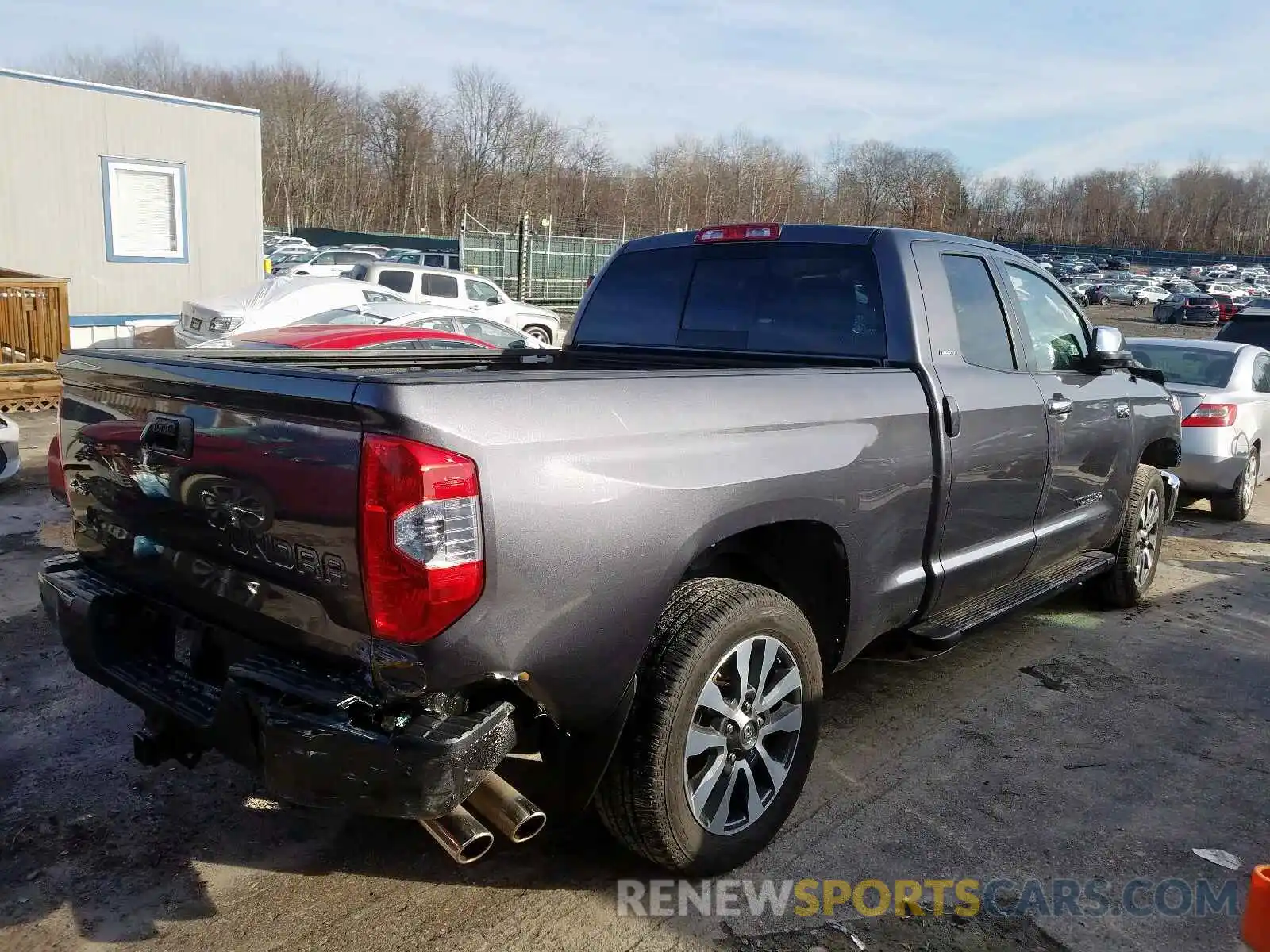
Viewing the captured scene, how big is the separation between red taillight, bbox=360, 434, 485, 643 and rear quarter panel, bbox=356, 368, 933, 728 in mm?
37

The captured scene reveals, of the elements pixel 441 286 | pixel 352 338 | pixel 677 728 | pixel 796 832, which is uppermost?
pixel 441 286

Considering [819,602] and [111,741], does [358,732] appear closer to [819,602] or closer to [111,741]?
[819,602]

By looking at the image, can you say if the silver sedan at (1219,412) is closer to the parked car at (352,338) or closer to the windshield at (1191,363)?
the windshield at (1191,363)

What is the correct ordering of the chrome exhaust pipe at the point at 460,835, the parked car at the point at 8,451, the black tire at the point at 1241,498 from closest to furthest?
the chrome exhaust pipe at the point at 460,835
the parked car at the point at 8,451
the black tire at the point at 1241,498

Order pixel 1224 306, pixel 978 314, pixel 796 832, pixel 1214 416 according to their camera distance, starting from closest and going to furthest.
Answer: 1. pixel 796 832
2. pixel 978 314
3. pixel 1214 416
4. pixel 1224 306

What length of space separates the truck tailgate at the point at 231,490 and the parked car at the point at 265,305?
10.5 meters

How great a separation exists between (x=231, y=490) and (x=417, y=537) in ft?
2.11

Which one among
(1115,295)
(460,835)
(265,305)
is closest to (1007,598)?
(460,835)

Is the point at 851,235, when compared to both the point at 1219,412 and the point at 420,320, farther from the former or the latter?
A: the point at 420,320

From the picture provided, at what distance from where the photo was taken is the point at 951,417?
3.83 m

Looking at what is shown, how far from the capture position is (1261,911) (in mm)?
2055

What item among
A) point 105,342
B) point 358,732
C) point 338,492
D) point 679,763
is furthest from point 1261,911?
point 105,342

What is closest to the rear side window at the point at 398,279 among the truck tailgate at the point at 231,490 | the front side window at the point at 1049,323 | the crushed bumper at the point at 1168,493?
the crushed bumper at the point at 1168,493

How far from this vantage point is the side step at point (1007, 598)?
3.92m
